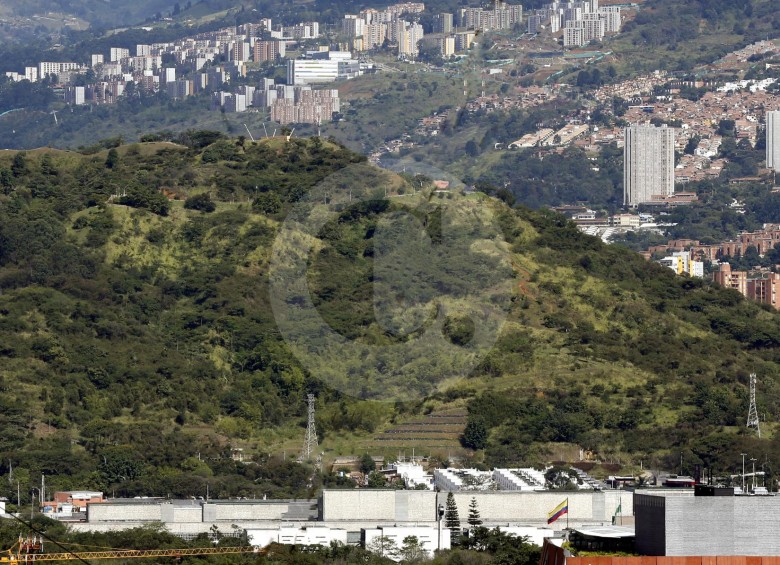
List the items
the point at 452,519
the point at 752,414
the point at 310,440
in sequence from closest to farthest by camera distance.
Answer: the point at 452,519
the point at 310,440
the point at 752,414

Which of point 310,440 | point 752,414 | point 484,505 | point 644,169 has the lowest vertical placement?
point 484,505

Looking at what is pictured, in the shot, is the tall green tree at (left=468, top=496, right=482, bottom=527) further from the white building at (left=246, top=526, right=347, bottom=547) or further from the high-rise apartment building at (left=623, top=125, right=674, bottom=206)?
the high-rise apartment building at (left=623, top=125, right=674, bottom=206)

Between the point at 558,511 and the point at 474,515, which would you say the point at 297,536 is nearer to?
the point at 474,515

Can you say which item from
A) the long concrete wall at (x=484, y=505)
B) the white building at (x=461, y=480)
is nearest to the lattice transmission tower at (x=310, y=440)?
the white building at (x=461, y=480)

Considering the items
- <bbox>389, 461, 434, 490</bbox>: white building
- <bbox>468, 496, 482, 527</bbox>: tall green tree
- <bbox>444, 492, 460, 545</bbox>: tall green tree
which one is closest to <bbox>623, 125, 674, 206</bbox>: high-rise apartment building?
<bbox>389, 461, 434, 490</bbox>: white building

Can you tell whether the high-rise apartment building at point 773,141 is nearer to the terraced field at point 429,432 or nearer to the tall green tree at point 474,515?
the terraced field at point 429,432

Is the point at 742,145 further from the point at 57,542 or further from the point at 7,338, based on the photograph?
the point at 57,542

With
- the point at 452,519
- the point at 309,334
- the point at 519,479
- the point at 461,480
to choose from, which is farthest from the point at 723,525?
the point at 309,334
